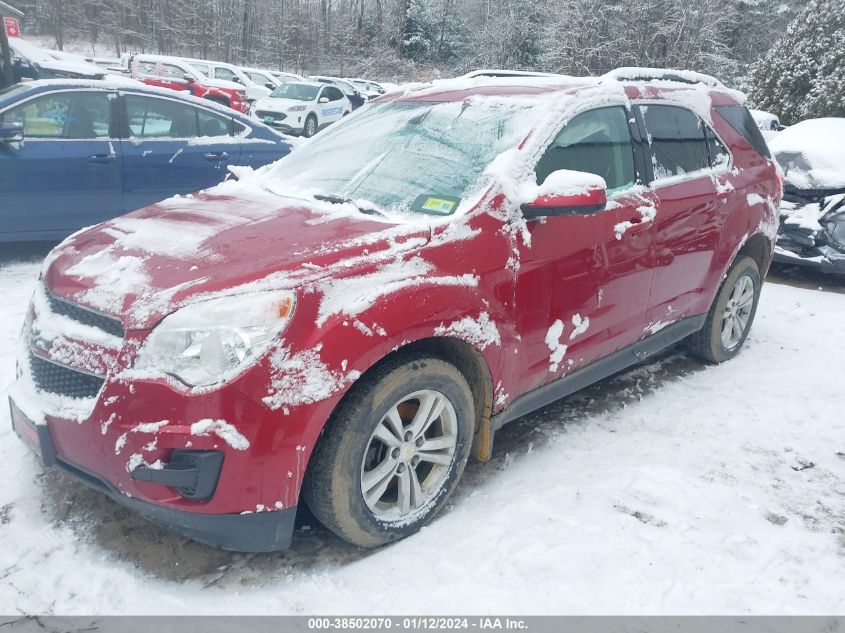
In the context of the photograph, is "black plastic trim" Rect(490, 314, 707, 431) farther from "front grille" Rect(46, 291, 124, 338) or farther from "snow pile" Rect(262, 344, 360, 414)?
"front grille" Rect(46, 291, 124, 338)

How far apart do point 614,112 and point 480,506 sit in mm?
2103

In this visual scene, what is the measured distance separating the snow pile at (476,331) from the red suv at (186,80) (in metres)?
15.0

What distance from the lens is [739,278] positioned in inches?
179

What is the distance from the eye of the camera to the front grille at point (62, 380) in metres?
2.28

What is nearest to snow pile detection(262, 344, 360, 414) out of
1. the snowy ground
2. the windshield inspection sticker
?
the snowy ground

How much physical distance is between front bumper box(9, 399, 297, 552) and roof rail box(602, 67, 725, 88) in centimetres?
285

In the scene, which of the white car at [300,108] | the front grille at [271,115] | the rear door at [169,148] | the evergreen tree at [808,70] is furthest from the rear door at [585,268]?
the front grille at [271,115]

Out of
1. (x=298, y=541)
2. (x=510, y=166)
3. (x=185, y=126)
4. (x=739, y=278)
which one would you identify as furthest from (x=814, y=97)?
(x=298, y=541)

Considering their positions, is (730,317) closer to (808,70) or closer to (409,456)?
(409,456)

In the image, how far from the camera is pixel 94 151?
5.80 m

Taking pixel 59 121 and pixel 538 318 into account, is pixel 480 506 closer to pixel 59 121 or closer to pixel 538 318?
Answer: pixel 538 318

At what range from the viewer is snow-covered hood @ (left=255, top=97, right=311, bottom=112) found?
61.3 feet

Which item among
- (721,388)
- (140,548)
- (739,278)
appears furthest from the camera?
(739,278)

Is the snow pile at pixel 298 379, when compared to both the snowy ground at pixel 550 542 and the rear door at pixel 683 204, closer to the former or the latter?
the snowy ground at pixel 550 542
